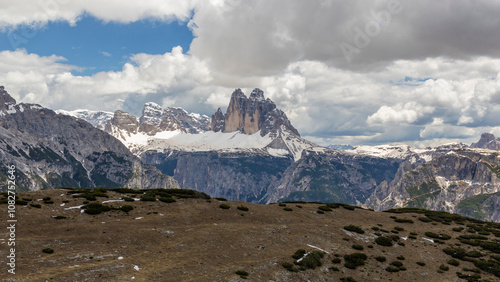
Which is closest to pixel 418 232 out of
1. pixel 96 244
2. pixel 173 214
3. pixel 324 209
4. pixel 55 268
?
pixel 324 209

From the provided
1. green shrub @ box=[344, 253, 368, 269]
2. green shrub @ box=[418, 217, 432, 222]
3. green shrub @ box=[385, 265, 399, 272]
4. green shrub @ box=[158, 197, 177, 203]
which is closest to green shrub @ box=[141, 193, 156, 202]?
green shrub @ box=[158, 197, 177, 203]

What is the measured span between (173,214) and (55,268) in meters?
26.2

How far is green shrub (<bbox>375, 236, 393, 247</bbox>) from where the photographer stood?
61.9m

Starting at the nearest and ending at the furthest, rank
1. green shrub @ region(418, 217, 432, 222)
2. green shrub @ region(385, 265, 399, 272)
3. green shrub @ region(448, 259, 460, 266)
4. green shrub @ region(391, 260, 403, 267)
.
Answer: green shrub @ region(385, 265, 399, 272) < green shrub @ region(391, 260, 403, 267) < green shrub @ region(448, 259, 460, 266) < green shrub @ region(418, 217, 432, 222)

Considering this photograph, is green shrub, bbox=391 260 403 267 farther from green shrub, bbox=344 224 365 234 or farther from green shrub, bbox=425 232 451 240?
green shrub, bbox=425 232 451 240

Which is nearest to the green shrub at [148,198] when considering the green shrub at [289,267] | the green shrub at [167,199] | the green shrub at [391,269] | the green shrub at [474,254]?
the green shrub at [167,199]

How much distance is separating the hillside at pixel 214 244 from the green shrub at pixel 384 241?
164mm

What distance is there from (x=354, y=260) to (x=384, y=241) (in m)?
12.8

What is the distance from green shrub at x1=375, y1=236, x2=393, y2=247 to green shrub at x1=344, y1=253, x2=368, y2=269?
9.26 meters

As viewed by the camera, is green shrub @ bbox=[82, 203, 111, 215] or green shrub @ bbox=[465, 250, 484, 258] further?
green shrub @ bbox=[465, 250, 484, 258]

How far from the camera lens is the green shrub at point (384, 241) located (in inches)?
2436

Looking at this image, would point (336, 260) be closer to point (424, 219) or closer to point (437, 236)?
point (437, 236)

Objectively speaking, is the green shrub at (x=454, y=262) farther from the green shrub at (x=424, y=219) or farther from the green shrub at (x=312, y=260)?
the green shrub at (x=424, y=219)

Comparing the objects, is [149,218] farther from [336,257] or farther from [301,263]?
[336,257]
